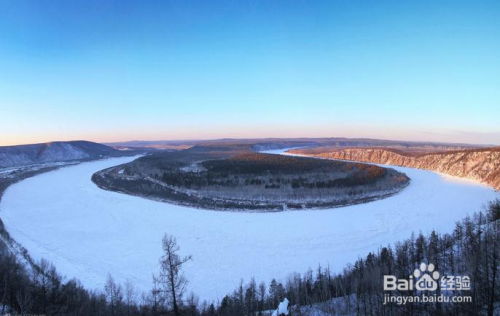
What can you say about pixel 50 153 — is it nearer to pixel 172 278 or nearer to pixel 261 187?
pixel 261 187

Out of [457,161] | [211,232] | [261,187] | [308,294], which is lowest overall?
[211,232]

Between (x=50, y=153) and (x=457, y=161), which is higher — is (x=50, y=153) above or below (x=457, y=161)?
above

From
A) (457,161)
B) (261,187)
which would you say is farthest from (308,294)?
(457,161)

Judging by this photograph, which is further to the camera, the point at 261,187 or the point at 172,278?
the point at 261,187

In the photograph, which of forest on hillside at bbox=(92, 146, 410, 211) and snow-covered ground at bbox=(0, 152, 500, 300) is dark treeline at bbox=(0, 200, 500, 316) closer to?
snow-covered ground at bbox=(0, 152, 500, 300)

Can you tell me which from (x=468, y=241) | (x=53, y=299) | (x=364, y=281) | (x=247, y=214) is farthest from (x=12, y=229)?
(x=468, y=241)

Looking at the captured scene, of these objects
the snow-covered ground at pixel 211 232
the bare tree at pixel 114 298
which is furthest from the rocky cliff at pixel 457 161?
the bare tree at pixel 114 298

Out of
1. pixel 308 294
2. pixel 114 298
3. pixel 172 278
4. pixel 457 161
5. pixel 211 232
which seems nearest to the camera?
pixel 172 278

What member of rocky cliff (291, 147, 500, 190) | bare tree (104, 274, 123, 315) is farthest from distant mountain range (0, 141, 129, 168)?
rocky cliff (291, 147, 500, 190)
